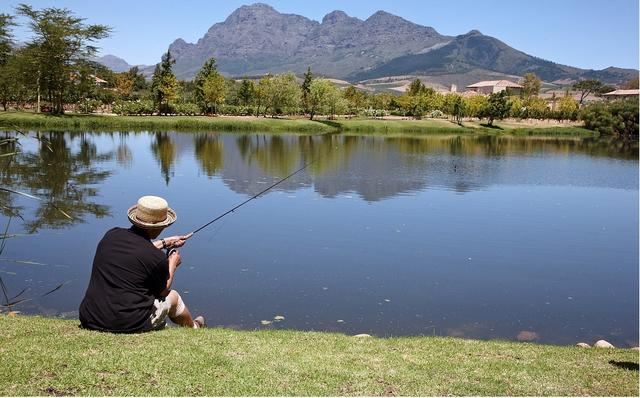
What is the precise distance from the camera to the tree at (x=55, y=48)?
66625 millimetres

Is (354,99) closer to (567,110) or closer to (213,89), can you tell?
(213,89)

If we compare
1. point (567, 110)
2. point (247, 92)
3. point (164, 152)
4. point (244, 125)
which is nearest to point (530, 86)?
point (567, 110)

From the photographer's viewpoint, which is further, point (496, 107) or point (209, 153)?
point (496, 107)

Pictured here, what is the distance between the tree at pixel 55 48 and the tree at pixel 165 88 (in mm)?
11245

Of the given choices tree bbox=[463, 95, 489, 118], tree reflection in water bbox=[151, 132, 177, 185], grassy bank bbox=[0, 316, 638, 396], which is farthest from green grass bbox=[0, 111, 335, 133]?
grassy bank bbox=[0, 316, 638, 396]

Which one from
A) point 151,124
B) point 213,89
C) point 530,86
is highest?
point 530,86

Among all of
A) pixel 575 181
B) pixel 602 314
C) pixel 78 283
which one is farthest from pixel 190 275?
pixel 575 181

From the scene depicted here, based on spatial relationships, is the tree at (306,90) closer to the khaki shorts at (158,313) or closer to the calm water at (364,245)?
the calm water at (364,245)

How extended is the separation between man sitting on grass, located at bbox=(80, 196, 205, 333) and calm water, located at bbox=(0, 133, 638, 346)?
140 centimetres

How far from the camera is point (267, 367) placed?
231 inches

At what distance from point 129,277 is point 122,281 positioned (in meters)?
0.09

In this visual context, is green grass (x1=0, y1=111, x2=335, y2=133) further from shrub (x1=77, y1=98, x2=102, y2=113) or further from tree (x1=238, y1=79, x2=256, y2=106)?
tree (x1=238, y1=79, x2=256, y2=106)

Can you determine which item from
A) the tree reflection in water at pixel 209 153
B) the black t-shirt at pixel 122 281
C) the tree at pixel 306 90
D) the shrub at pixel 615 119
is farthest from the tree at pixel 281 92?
the black t-shirt at pixel 122 281

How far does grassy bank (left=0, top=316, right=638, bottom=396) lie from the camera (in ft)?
16.9
